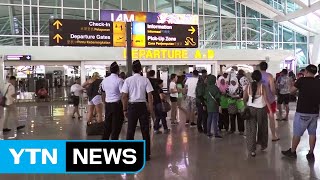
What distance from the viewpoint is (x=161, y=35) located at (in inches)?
563

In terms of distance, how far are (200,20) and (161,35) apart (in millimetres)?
15053

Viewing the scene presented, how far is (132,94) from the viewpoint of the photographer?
21.9 feet

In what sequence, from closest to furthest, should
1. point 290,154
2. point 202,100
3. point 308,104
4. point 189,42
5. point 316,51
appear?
1. point 308,104
2. point 290,154
3. point 202,100
4. point 189,42
5. point 316,51

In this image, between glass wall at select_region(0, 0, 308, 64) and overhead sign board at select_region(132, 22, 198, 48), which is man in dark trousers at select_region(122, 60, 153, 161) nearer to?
overhead sign board at select_region(132, 22, 198, 48)

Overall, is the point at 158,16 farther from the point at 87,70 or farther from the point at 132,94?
the point at 132,94

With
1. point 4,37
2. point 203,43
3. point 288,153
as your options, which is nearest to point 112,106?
point 288,153

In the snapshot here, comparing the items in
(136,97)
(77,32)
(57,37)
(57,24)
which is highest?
(57,24)

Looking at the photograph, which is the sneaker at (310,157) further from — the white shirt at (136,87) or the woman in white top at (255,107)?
the white shirt at (136,87)

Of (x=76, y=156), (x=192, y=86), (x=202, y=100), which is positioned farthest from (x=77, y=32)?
(x=76, y=156)

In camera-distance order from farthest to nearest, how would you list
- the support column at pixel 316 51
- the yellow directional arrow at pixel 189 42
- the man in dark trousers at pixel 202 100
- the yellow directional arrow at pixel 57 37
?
the support column at pixel 316 51, the yellow directional arrow at pixel 189 42, the yellow directional arrow at pixel 57 37, the man in dark trousers at pixel 202 100

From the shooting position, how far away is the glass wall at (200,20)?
24141mm

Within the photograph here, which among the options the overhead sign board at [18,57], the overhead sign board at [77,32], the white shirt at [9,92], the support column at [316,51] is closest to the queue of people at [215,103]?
the white shirt at [9,92]

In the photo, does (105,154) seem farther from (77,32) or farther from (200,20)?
(200,20)

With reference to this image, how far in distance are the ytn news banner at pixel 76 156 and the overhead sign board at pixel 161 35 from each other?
31.9ft
